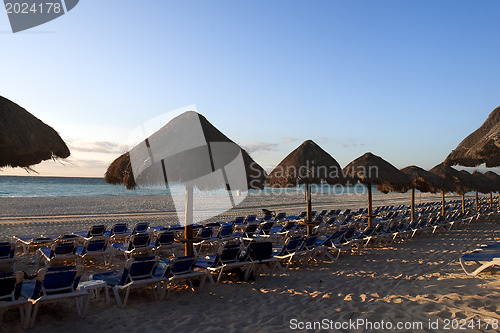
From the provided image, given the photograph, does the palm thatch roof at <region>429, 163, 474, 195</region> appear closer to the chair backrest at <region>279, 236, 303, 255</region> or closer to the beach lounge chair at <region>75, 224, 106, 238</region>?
the chair backrest at <region>279, 236, 303, 255</region>

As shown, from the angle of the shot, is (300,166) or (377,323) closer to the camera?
(377,323)

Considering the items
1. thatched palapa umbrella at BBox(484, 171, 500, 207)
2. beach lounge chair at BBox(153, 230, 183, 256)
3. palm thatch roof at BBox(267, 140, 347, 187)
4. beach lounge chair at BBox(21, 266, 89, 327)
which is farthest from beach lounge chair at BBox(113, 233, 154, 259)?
thatched palapa umbrella at BBox(484, 171, 500, 207)

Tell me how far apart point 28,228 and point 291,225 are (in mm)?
10368

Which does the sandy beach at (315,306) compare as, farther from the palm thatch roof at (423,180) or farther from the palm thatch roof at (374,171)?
the palm thatch roof at (423,180)

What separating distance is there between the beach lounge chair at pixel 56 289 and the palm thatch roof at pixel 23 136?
1493mm

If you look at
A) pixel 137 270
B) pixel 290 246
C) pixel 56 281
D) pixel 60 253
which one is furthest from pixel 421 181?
pixel 56 281

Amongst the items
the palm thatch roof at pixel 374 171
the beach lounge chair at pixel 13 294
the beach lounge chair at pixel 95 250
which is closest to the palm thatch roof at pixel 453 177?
the palm thatch roof at pixel 374 171

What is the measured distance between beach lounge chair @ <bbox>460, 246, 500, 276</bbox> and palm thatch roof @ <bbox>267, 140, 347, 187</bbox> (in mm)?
3453

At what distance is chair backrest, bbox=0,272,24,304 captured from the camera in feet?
12.0

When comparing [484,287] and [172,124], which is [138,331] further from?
[484,287]

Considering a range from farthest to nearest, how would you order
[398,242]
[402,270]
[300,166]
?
[398,242] < [300,166] < [402,270]

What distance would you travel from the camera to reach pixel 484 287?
4961mm

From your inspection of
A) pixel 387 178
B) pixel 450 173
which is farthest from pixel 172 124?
pixel 450 173

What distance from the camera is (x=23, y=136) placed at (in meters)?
4.27
